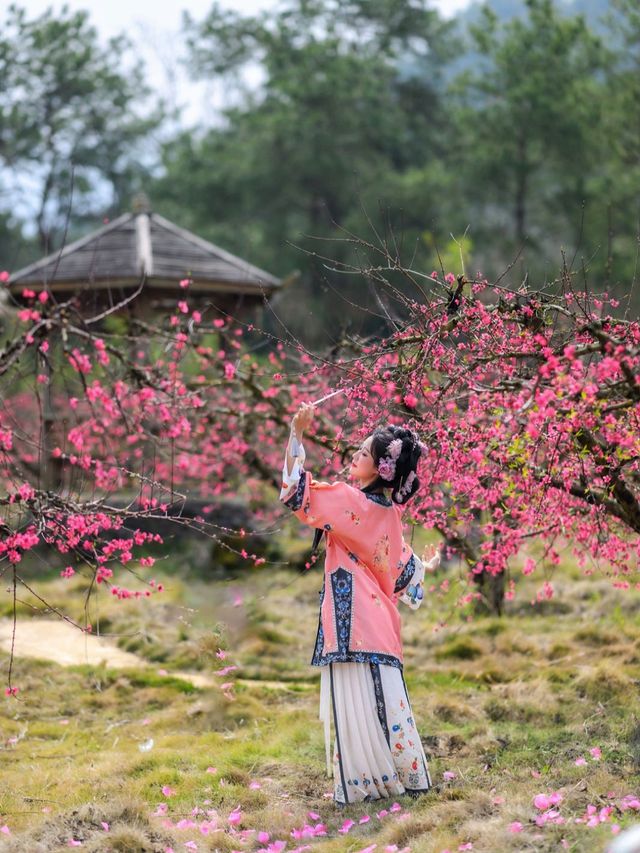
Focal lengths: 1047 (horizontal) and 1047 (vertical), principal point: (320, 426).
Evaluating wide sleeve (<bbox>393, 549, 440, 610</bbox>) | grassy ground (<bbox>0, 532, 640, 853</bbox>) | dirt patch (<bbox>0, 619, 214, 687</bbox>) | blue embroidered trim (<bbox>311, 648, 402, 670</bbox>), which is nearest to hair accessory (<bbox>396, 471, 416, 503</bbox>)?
wide sleeve (<bbox>393, 549, 440, 610</bbox>)

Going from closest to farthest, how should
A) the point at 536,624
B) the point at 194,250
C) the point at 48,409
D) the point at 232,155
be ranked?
the point at 536,624 < the point at 48,409 < the point at 194,250 < the point at 232,155

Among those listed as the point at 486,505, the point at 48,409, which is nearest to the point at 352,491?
the point at 486,505

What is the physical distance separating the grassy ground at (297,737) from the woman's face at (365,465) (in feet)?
4.89

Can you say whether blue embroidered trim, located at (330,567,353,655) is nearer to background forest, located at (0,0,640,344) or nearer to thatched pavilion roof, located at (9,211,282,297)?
thatched pavilion roof, located at (9,211,282,297)

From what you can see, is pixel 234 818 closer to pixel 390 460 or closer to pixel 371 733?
pixel 371 733

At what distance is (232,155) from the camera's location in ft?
93.1

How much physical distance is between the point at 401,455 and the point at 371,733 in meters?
1.28

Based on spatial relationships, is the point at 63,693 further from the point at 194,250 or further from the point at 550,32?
the point at 550,32

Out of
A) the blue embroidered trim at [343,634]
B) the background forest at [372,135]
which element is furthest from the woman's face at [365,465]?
the background forest at [372,135]

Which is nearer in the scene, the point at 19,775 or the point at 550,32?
the point at 19,775

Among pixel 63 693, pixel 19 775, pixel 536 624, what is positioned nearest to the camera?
pixel 19 775

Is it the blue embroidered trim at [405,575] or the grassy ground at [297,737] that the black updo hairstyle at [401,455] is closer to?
the blue embroidered trim at [405,575]

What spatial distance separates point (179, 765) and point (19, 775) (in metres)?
0.88

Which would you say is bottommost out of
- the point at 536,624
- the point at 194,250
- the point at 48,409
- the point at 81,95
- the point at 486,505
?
the point at 536,624
